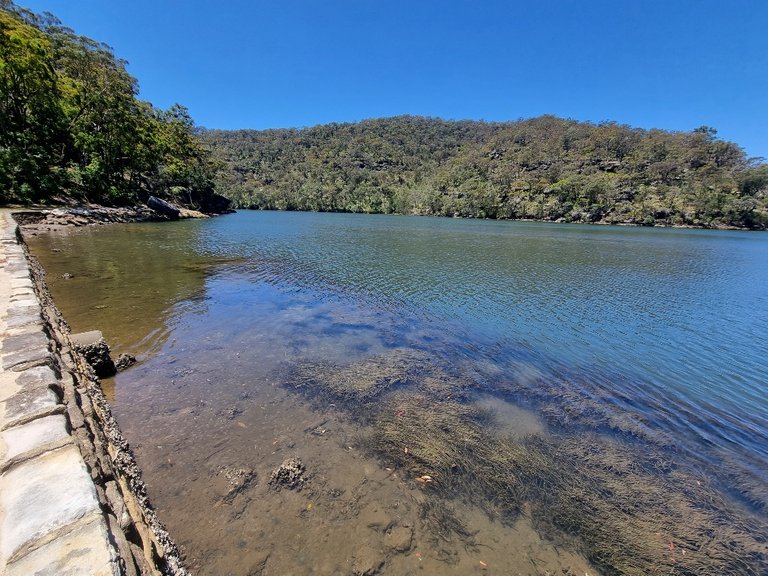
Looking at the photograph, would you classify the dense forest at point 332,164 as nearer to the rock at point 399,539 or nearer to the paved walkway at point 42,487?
the paved walkway at point 42,487

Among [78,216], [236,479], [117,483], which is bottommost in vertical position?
[236,479]

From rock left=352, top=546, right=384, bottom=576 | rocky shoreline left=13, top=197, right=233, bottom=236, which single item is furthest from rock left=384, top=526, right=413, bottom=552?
rocky shoreline left=13, top=197, right=233, bottom=236

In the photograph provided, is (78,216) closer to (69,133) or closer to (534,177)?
(69,133)

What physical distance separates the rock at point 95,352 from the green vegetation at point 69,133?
111 ft

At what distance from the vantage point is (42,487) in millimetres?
2750

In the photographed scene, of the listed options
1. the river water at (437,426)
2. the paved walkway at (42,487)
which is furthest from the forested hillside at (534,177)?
the paved walkway at (42,487)

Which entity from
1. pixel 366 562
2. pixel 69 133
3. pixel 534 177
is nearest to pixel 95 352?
pixel 366 562

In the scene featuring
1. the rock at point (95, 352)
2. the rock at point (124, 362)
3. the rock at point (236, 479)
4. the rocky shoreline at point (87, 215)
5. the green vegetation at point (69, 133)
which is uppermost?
the green vegetation at point (69, 133)

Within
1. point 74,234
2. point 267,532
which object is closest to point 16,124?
point 74,234

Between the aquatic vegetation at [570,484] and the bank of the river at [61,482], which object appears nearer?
the bank of the river at [61,482]

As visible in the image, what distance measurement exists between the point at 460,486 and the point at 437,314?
28.4 feet

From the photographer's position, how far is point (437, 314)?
13.7 meters

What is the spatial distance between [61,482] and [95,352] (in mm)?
5825

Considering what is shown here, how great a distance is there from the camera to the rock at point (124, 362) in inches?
315
